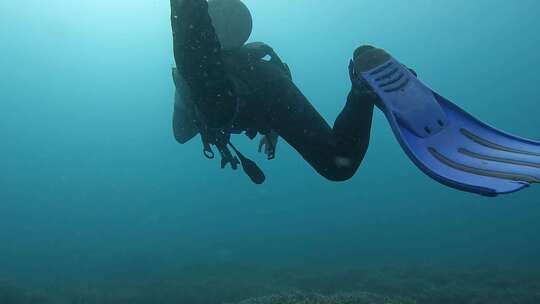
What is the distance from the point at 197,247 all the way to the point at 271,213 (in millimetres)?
30097

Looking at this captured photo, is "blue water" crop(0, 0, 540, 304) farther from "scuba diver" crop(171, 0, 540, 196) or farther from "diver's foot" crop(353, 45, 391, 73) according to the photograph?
"diver's foot" crop(353, 45, 391, 73)

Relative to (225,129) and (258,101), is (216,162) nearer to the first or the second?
(225,129)

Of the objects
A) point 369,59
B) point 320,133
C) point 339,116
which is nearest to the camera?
point 369,59

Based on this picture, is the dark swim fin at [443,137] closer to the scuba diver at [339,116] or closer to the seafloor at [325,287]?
the scuba diver at [339,116]

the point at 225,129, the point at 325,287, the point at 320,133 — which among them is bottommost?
the point at 325,287

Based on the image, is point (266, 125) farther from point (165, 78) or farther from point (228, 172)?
point (165, 78)

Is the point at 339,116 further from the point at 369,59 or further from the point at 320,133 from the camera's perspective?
the point at 369,59

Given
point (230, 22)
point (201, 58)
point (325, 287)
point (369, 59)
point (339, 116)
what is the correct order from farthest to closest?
point (325, 287) < point (230, 22) < point (339, 116) < point (369, 59) < point (201, 58)

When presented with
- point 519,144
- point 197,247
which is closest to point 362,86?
point 519,144

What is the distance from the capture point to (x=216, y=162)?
299ft

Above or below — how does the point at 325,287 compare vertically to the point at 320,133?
below

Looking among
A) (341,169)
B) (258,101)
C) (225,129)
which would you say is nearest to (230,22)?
(258,101)

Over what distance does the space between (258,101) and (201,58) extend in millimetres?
796

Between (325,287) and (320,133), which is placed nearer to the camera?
(320,133)
